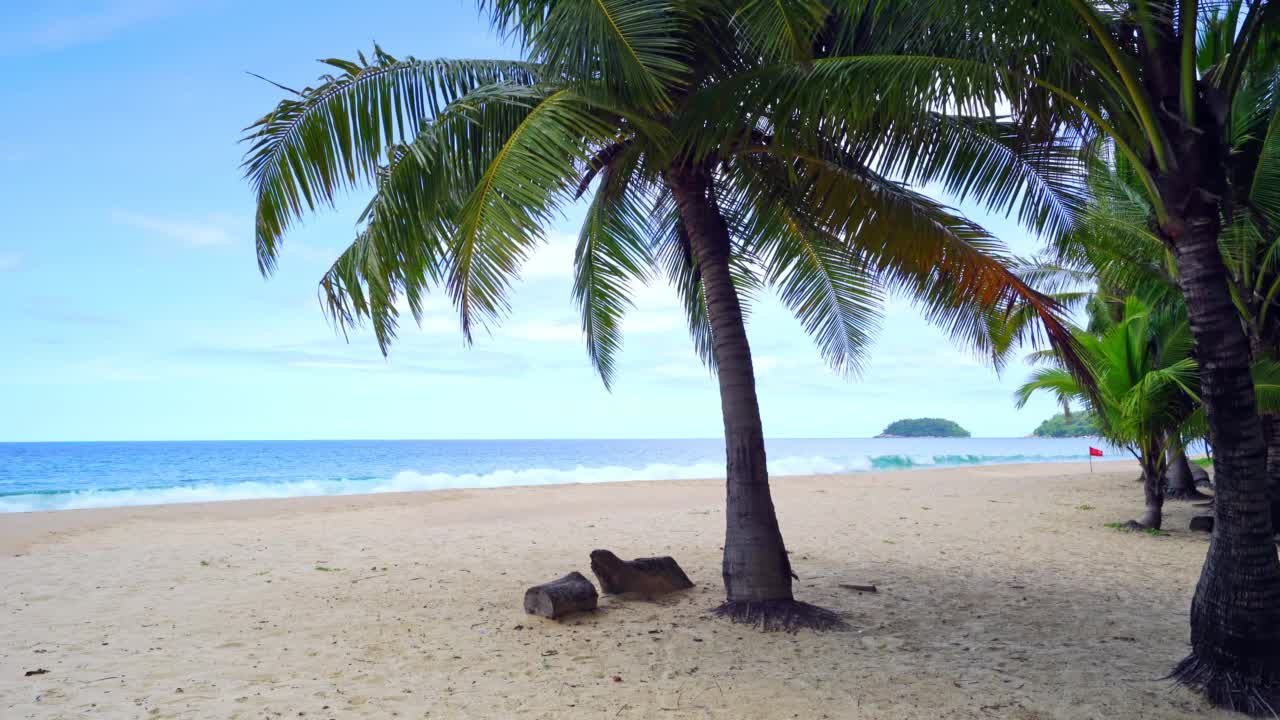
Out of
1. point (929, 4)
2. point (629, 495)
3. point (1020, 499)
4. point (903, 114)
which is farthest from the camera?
point (629, 495)

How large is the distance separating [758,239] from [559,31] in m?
3.19

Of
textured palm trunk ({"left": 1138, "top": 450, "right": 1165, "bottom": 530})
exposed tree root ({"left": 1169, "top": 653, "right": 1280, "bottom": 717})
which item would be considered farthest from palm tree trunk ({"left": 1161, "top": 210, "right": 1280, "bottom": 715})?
textured palm trunk ({"left": 1138, "top": 450, "right": 1165, "bottom": 530})

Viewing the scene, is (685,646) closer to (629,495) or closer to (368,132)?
(368,132)

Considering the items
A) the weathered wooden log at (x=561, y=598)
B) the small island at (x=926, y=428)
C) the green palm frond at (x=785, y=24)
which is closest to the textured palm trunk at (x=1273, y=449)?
the green palm frond at (x=785, y=24)

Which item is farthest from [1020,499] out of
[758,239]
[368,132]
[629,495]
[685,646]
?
[368,132]

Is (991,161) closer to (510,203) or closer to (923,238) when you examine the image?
(923,238)

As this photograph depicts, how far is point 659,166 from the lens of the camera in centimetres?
562

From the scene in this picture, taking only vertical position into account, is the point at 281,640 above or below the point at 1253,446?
below

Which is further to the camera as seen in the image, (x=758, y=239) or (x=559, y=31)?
(x=758, y=239)

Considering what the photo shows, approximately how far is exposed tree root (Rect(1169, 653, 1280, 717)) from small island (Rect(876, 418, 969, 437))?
4965 inches

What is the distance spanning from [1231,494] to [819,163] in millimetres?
3226

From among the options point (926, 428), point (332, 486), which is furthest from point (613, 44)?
point (926, 428)

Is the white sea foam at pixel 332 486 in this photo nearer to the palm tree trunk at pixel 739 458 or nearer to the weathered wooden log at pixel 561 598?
the weathered wooden log at pixel 561 598

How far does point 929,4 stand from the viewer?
13.9 ft
